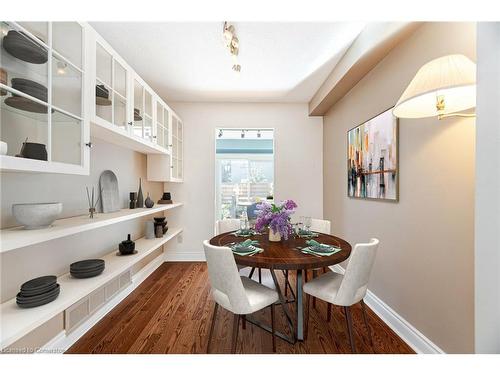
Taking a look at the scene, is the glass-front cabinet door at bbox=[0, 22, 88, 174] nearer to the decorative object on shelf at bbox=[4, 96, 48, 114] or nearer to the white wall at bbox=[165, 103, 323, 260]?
the decorative object on shelf at bbox=[4, 96, 48, 114]

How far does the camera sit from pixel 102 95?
158cm

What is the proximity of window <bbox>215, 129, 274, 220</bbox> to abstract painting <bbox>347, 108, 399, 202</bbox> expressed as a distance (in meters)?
2.38

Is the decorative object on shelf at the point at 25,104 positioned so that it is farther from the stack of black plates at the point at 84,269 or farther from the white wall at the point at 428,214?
the white wall at the point at 428,214

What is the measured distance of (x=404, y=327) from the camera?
67.3 inches

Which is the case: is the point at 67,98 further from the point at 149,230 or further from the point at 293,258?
the point at 149,230

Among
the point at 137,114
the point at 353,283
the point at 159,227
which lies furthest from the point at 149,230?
the point at 353,283

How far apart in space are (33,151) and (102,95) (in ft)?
2.35

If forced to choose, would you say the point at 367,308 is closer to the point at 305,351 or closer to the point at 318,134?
the point at 305,351

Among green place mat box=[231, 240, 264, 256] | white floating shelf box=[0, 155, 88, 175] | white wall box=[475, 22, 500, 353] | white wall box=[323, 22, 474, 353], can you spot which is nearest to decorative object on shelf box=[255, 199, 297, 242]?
green place mat box=[231, 240, 264, 256]

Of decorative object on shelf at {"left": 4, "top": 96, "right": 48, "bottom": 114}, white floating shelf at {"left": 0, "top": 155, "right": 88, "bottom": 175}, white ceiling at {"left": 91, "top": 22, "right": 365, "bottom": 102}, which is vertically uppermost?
white ceiling at {"left": 91, "top": 22, "right": 365, "bottom": 102}

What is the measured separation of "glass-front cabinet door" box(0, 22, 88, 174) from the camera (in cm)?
99

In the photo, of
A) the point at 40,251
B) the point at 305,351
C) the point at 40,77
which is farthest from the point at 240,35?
the point at 305,351

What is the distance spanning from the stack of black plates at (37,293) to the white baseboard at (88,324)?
1.72ft

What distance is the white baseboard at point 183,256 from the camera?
3.61 meters
